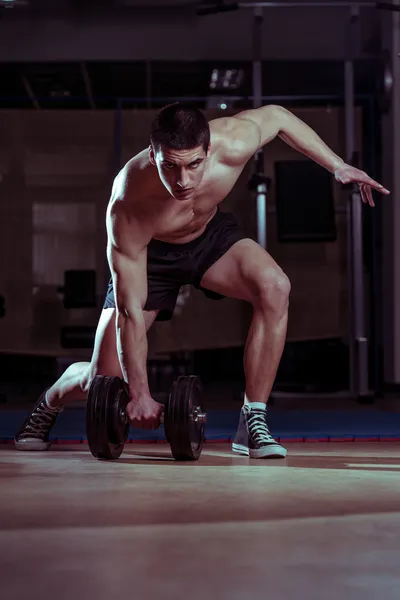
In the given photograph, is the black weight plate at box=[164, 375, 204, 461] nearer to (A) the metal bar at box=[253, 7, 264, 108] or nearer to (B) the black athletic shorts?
(B) the black athletic shorts

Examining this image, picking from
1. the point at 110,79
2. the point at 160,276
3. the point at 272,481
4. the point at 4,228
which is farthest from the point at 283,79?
the point at 272,481

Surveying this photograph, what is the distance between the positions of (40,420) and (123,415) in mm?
634

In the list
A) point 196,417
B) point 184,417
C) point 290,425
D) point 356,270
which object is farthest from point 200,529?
point 356,270

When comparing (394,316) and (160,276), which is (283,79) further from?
(160,276)

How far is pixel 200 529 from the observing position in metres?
1.89

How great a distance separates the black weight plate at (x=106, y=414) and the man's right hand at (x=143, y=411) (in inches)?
1.1

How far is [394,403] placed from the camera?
573 centimetres

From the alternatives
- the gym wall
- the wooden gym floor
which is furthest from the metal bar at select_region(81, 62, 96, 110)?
the wooden gym floor

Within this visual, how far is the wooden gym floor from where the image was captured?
1448 millimetres

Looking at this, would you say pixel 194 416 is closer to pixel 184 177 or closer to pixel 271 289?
pixel 271 289

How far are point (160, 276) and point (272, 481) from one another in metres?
0.91

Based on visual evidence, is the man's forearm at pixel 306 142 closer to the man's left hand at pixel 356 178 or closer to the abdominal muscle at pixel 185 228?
the man's left hand at pixel 356 178

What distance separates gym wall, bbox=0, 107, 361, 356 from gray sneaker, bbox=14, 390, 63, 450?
269 centimetres

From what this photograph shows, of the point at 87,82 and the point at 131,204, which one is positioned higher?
the point at 87,82
